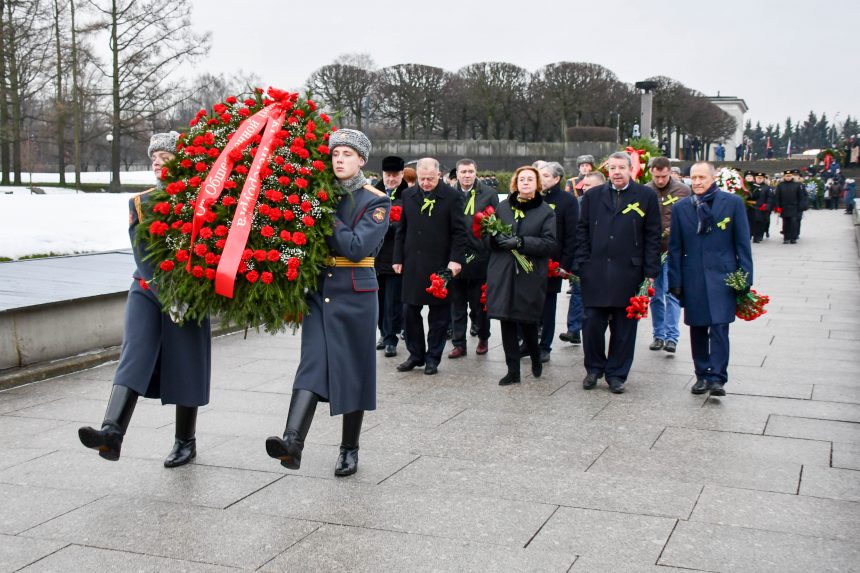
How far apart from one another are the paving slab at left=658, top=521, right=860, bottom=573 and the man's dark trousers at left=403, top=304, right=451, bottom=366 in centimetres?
428

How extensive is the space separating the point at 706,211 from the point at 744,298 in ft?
2.45

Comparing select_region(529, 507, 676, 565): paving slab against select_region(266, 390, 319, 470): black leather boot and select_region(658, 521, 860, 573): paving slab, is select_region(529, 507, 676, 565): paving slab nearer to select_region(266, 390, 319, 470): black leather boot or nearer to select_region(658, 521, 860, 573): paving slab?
select_region(658, 521, 860, 573): paving slab

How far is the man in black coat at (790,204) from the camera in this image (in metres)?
24.8

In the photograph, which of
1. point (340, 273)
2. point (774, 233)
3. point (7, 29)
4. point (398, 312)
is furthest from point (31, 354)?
point (774, 233)

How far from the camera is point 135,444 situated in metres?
6.07

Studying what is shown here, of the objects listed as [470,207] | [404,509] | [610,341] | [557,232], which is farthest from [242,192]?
[557,232]

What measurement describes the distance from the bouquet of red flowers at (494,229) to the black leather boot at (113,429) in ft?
11.8

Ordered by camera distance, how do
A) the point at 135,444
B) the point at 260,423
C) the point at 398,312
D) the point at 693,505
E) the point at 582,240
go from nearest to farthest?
the point at 693,505
the point at 135,444
the point at 260,423
the point at 582,240
the point at 398,312

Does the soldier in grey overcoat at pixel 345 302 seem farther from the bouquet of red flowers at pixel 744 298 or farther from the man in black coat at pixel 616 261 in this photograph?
the bouquet of red flowers at pixel 744 298

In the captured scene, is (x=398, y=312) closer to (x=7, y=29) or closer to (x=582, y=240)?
(x=582, y=240)

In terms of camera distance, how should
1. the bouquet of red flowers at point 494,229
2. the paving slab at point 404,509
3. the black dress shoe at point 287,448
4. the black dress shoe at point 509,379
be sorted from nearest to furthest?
1. the paving slab at point 404,509
2. the black dress shoe at point 287,448
3. the bouquet of red flowers at point 494,229
4. the black dress shoe at point 509,379

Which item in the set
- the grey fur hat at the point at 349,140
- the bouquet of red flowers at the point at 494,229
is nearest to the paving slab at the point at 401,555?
the grey fur hat at the point at 349,140

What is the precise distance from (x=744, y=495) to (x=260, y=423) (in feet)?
10.8

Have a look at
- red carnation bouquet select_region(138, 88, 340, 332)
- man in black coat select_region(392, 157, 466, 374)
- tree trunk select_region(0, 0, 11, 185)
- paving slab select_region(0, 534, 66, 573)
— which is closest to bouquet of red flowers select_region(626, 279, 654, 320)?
man in black coat select_region(392, 157, 466, 374)
